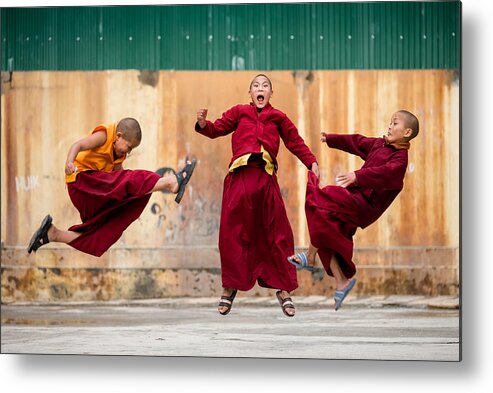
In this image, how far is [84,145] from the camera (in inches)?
251

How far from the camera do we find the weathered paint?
640 centimetres

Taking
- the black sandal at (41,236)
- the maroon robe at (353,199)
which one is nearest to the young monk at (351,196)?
the maroon robe at (353,199)

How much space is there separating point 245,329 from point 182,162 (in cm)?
95

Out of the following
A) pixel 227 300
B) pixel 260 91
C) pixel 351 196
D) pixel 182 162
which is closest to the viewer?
pixel 351 196

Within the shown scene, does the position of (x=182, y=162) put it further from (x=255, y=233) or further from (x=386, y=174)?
(x=386, y=174)

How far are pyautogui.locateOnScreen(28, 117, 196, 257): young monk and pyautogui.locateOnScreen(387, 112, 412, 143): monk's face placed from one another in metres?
1.04

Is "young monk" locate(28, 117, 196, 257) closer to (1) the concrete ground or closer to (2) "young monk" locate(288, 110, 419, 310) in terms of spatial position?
(1) the concrete ground

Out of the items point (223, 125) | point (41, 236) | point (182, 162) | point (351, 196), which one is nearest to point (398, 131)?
point (351, 196)

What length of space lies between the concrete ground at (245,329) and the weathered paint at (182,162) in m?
0.08

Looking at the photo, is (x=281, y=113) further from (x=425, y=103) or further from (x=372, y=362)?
(x=372, y=362)

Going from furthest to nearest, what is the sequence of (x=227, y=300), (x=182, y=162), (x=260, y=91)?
(x=182, y=162), (x=227, y=300), (x=260, y=91)

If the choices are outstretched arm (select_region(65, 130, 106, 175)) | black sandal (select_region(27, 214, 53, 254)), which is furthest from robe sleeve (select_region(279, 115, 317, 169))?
black sandal (select_region(27, 214, 53, 254))

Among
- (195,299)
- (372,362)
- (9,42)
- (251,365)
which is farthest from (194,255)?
(9,42)

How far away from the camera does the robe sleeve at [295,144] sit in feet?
20.7
